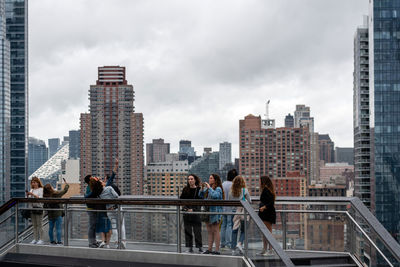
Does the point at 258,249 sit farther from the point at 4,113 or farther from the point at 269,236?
the point at 4,113

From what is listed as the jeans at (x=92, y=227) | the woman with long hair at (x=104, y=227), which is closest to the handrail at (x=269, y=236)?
the woman with long hair at (x=104, y=227)

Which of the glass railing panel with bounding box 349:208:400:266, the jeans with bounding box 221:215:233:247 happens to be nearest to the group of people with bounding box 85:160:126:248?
the jeans with bounding box 221:215:233:247

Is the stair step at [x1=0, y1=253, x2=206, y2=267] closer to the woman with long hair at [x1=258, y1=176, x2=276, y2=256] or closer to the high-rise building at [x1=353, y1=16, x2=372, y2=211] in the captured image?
the woman with long hair at [x1=258, y1=176, x2=276, y2=256]

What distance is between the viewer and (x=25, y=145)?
12050cm

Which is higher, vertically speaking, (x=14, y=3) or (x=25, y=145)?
(x=14, y=3)

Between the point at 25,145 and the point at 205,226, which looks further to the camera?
the point at 25,145

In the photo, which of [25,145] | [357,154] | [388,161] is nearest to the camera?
[388,161]

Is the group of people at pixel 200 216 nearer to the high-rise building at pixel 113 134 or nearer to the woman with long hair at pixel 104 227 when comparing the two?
the woman with long hair at pixel 104 227

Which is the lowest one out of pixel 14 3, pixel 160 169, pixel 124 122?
pixel 160 169

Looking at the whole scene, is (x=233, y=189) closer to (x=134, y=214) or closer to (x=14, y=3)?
(x=134, y=214)

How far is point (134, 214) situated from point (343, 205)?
9.40ft

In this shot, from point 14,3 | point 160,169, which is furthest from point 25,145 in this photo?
point 160,169

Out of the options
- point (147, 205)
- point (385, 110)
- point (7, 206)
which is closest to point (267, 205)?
point (147, 205)

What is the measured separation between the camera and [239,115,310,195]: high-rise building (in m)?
168
